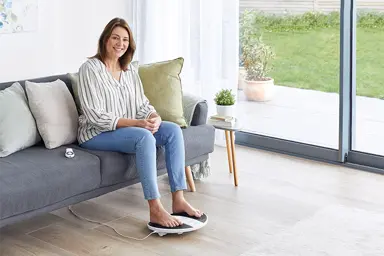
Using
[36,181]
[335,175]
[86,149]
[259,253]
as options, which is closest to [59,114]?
[86,149]

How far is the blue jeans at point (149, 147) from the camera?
151 inches

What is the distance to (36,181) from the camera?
348 cm

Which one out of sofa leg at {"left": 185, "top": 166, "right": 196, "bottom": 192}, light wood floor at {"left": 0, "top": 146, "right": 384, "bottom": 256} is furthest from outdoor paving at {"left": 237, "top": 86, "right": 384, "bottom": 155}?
sofa leg at {"left": 185, "top": 166, "right": 196, "bottom": 192}

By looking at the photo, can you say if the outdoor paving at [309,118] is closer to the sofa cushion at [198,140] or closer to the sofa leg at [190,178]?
the sofa cushion at [198,140]

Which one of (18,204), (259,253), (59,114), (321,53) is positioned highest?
(321,53)

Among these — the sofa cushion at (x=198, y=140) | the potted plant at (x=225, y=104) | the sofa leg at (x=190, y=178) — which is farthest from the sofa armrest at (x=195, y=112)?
the sofa leg at (x=190, y=178)

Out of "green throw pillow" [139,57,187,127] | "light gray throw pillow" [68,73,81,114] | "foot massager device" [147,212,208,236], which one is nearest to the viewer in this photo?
"foot massager device" [147,212,208,236]

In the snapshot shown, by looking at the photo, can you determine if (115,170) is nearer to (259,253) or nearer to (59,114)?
(59,114)

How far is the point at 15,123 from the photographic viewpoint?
12.7 feet

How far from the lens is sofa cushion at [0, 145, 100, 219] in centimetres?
338

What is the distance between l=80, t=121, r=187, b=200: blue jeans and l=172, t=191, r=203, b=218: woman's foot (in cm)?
5

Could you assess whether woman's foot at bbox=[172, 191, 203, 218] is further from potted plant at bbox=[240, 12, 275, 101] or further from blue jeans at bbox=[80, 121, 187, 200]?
potted plant at bbox=[240, 12, 275, 101]

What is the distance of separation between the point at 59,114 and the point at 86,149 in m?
0.25

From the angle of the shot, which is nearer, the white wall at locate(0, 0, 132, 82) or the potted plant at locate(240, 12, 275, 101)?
the white wall at locate(0, 0, 132, 82)
